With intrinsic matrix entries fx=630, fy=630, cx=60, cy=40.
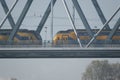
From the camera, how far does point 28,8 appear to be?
85625 mm

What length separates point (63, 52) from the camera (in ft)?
240

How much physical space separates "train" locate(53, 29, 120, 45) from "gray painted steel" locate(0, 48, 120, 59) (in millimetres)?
5672

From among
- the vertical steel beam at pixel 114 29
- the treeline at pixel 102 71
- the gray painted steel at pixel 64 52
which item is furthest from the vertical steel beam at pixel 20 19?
the treeline at pixel 102 71

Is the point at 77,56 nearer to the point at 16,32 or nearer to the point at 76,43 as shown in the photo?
the point at 76,43

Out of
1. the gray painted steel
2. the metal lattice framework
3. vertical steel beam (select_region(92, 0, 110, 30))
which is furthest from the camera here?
vertical steel beam (select_region(92, 0, 110, 30))

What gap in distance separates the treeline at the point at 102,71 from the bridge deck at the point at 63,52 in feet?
93.5

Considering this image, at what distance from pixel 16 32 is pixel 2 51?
10.6 m

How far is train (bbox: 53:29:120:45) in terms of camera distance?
80.9 meters

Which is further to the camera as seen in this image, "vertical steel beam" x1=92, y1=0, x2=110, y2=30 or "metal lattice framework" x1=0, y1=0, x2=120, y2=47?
"vertical steel beam" x1=92, y1=0, x2=110, y2=30

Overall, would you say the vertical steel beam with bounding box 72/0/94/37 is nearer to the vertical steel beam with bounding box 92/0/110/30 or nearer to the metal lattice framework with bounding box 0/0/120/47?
the metal lattice framework with bounding box 0/0/120/47

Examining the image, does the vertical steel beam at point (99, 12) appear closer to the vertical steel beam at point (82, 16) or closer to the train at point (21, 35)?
the vertical steel beam at point (82, 16)

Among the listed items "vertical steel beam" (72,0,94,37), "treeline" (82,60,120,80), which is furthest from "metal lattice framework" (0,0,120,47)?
"treeline" (82,60,120,80)

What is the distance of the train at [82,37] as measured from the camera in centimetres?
8088

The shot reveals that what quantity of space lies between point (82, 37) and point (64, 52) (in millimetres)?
14226
